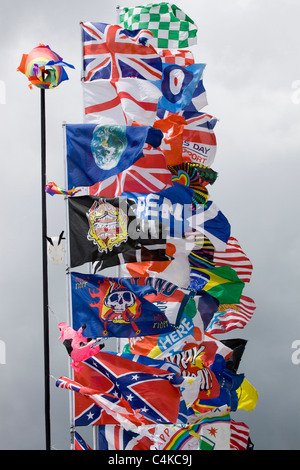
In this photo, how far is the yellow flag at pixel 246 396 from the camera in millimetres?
43625

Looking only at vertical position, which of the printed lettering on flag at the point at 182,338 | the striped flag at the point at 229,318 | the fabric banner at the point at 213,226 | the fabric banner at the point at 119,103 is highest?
the fabric banner at the point at 119,103

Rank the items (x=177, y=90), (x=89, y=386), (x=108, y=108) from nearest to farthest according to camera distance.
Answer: (x=89, y=386) → (x=108, y=108) → (x=177, y=90)

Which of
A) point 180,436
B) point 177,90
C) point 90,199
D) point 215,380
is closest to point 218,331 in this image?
point 215,380

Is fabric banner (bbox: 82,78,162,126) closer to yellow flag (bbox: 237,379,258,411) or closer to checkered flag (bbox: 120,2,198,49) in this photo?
checkered flag (bbox: 120,2,198,49)

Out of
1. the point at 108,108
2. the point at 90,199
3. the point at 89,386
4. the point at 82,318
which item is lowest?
the point at 89,386

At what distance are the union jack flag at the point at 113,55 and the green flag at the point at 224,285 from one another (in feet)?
28.4

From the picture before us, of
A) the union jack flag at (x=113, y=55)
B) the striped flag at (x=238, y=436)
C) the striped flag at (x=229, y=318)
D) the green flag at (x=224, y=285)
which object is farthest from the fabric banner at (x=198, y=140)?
the striped flag at (x=238, y=436)

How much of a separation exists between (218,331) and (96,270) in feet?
40.4

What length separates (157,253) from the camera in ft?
106

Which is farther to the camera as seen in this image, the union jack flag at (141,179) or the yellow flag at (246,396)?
the yellow flag at (246,396)

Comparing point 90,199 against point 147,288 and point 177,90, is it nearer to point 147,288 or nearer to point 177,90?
point 147,288

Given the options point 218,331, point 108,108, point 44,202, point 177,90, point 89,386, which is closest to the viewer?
point 44,202

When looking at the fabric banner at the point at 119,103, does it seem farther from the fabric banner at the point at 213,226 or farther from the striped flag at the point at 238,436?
the striped flag at the point at 238,436

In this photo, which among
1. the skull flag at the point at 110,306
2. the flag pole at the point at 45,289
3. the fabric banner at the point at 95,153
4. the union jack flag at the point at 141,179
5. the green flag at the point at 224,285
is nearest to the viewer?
the flag pole at the point at 45,289
